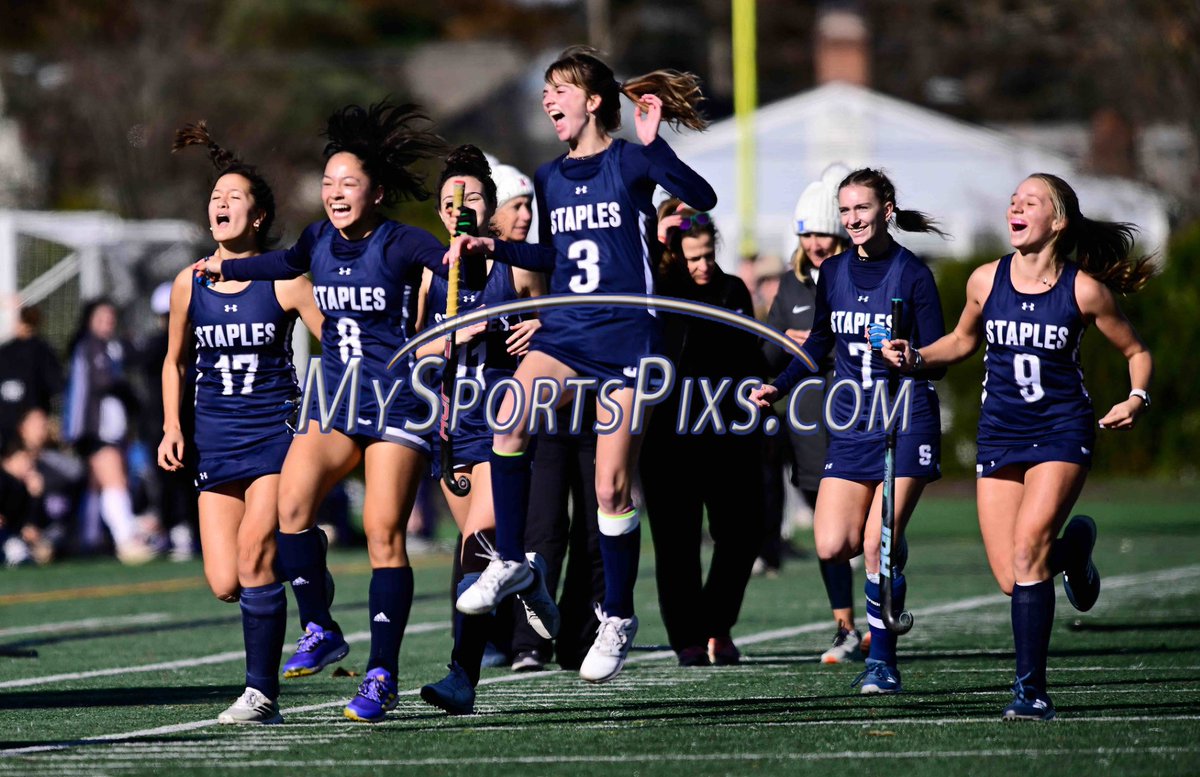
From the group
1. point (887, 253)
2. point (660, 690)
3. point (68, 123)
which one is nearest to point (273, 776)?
point (660, 690)

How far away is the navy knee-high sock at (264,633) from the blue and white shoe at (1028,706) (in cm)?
274

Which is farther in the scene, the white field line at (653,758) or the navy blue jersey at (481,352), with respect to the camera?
the navy blue jersey at (481,352)

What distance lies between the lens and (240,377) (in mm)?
8211

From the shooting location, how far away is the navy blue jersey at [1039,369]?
307 inches

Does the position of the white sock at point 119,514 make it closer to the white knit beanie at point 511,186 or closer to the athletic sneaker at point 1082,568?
the white knit beanie at point 511,186

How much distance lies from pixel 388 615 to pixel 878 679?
2.20 meters

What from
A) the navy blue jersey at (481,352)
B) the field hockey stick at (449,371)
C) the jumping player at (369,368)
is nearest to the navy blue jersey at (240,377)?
the jumping player at (369,368)

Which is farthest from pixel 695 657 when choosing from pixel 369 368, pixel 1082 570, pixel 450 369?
pixel 369 368

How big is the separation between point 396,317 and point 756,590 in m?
7.55

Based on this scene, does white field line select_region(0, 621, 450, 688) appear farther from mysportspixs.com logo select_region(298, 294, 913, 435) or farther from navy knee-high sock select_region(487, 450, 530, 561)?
navy knee-high sock select_region(487, 450, 530, 561)

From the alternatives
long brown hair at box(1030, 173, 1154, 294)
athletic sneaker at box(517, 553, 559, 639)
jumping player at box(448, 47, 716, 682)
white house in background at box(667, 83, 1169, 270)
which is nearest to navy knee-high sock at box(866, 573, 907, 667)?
jumping player at box(448, 47, 716, 682)

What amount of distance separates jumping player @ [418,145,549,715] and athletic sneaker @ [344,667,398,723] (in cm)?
29

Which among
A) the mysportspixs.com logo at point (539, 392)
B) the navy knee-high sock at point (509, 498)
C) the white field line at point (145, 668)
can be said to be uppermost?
the mysportspixs.com logo at point (539, 392)

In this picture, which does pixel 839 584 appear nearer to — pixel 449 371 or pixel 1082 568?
pixel 1082 568
